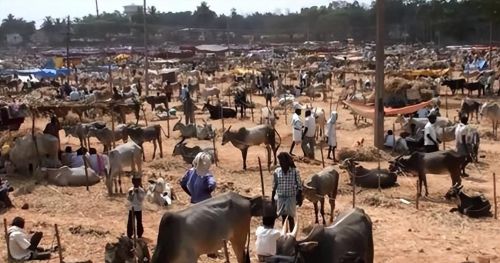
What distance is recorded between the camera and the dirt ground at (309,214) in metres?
12.7

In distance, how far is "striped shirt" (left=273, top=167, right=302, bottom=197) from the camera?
1124 centimetres

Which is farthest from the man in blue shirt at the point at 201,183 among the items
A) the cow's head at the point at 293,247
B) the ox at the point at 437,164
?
the ox at the point at 437,164

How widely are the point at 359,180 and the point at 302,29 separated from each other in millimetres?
115116

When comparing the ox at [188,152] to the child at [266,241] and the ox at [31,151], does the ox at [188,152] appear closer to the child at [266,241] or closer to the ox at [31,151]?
the ox at [31,151]

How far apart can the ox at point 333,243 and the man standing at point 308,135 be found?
10881 mm

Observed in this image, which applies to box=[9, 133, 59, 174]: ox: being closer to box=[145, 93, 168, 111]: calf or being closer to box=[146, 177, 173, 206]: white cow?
box=[146, 177, 173, 206]: white cow

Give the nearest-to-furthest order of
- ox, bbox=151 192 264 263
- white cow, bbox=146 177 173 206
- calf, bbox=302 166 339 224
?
ox, bbox=151 192 264 263, calf, bbox=302 166 339 224, white cow, bbox=146 177 173 206

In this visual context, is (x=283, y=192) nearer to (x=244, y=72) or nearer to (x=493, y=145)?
(x=493, y=145)

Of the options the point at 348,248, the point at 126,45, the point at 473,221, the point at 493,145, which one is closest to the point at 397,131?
the point at 493,145

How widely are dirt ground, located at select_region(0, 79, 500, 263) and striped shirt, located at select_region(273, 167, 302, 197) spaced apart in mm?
1622

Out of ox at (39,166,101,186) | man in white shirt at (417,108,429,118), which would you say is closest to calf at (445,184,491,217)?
ox at (39,166,101,186)

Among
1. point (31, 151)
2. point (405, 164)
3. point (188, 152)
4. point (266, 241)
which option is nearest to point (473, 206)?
point (405, 164)

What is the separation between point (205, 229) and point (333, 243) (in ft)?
7.18

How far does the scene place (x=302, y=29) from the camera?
428 ft
